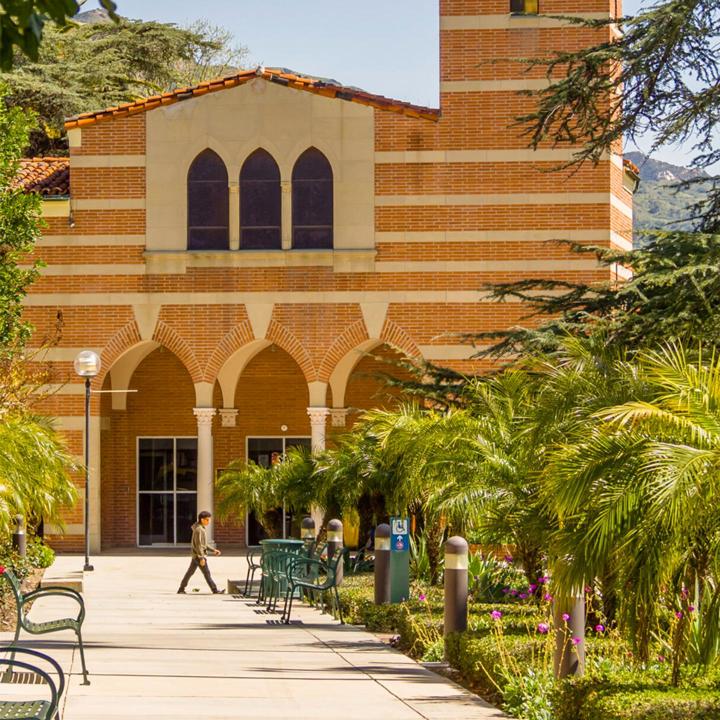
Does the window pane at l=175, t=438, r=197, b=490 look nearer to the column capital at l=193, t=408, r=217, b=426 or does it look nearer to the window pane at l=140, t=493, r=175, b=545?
the window pane at l=140, t=493, r=175, b=545

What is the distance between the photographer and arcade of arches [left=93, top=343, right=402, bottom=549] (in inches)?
1436

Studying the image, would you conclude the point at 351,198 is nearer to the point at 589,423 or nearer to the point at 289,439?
the point at 289,439

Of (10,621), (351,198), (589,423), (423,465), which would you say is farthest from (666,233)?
(351,198)

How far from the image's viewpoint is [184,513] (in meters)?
36.7

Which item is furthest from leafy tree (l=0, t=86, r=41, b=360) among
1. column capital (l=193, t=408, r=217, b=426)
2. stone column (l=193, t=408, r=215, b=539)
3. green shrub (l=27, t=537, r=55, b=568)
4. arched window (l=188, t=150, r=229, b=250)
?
stone column (l=193, t=408, r=215, b=539)

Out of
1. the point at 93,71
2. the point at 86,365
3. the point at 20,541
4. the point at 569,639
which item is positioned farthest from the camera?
the point at 93,71

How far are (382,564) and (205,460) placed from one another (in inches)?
663

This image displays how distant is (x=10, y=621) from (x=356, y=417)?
809 inches

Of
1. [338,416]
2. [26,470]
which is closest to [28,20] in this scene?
[26,470]

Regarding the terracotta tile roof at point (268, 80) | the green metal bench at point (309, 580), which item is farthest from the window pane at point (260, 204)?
the green metal bench at point (309, 580)

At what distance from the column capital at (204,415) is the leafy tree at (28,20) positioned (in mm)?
28638

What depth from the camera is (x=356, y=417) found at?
37031 mm

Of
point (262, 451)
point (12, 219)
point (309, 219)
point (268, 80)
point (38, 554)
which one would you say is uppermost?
point (268, 80)

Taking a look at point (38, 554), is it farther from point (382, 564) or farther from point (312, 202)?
point (312, 202)
